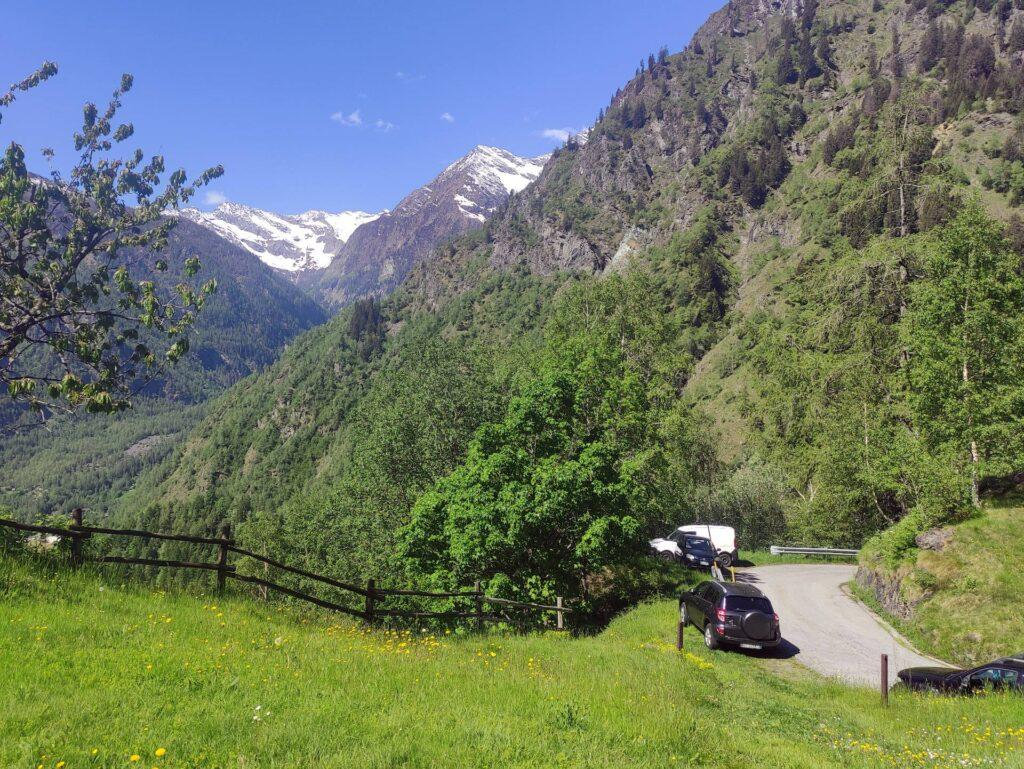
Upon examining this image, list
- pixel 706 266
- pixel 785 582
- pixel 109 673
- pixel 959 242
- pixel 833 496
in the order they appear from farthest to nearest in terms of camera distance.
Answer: pixel 706 266
pixel 833 496
pixel 785 582
pixel 959 242
pixel 109 673

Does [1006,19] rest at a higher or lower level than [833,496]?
higher

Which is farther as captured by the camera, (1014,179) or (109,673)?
(1014,179)

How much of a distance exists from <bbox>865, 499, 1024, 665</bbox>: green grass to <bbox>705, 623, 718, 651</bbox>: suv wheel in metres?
8.53

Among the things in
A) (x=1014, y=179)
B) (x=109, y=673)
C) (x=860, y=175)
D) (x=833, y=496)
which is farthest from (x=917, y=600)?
(x=860, y=175)

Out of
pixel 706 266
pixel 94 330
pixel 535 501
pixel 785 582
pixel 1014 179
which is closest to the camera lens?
pixel 94 330

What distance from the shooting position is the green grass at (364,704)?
6.29 meters

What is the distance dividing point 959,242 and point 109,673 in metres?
35.2

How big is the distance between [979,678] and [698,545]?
1981 centimetres

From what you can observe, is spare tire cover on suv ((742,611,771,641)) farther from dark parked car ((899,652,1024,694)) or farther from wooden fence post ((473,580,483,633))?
wooden fence post ((473,580,483,633))

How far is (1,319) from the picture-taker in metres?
15.0

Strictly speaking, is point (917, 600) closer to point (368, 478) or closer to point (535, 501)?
point (535, 501)

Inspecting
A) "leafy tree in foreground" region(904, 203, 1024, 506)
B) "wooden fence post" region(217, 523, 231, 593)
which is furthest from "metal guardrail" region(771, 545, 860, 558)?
"wooden fence post" region(217, 523, 231, 593)

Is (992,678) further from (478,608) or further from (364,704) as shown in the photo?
(364,704)

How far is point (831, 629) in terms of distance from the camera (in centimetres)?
2227
